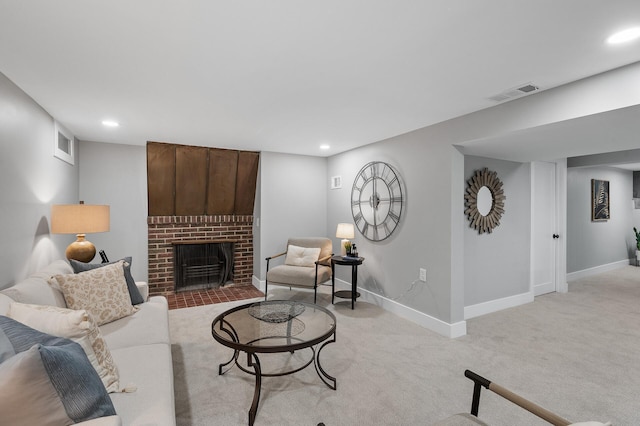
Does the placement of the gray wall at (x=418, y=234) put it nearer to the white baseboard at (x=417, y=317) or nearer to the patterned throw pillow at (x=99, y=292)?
the white baseboard at (x=417, y=317)

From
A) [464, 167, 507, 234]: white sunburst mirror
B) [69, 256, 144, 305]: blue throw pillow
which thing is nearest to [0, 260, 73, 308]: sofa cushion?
[69, 256, 144, 305]: blue throw pillow

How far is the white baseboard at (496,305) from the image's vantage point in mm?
3809

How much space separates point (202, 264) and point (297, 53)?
13.7 feet

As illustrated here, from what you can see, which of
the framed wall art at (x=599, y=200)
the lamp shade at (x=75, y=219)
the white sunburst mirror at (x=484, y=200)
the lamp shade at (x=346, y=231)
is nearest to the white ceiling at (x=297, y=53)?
the lamp shade at (x=75, y=219)

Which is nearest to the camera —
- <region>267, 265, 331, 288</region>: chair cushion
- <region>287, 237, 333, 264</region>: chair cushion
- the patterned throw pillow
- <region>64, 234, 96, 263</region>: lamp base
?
the patterned throw pillow

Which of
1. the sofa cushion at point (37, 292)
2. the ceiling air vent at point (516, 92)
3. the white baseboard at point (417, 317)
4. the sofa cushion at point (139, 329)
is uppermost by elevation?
the ceiling air vent at point (516, 92)

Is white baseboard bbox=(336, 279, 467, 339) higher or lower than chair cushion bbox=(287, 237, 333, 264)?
lower

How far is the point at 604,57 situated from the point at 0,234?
13.5ft

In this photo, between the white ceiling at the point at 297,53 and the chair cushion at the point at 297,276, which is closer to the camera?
the white ceiling at the point at 297,53

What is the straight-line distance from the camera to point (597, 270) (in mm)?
6102

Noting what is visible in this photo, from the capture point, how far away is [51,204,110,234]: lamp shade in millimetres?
2887

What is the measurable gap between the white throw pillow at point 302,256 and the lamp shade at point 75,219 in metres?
2.38

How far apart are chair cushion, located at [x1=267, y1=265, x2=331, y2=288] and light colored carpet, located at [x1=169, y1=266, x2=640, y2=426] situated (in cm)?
58

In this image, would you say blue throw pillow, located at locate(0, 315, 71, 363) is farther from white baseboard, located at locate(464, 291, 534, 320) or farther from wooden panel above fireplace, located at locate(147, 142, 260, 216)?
white baseboard, located at locate(464, 291, 534, 320)
